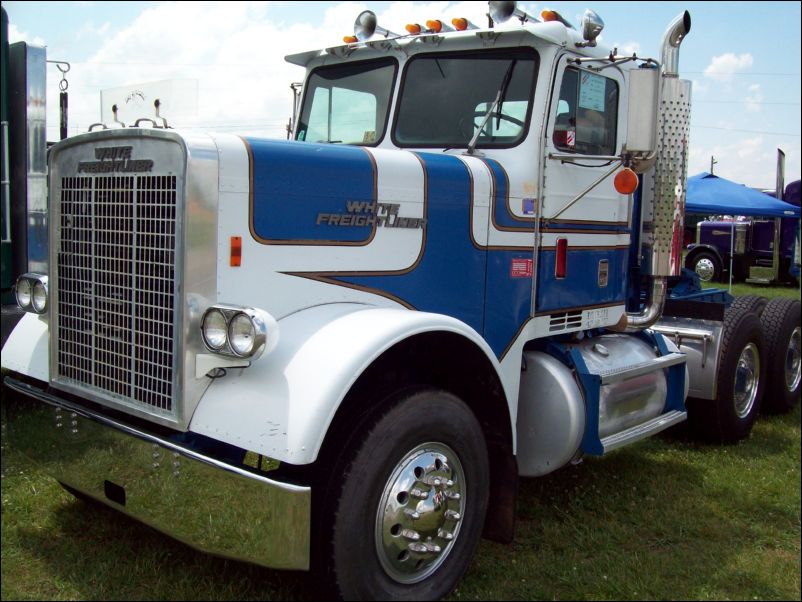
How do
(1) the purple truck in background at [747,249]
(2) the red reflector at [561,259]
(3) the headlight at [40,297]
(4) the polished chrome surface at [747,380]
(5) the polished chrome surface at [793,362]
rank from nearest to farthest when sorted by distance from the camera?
(3) the headlight at [40,297] < (2) the red reflector at [561,259] < (4) the polished chrome surface at [747,380] < (5) the polished chrome surface at [793,362] < (1) the purple truck in background at [747,249]

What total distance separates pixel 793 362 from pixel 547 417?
423 centimetres

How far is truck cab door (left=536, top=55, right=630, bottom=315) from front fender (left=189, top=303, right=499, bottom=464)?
148 centimetres

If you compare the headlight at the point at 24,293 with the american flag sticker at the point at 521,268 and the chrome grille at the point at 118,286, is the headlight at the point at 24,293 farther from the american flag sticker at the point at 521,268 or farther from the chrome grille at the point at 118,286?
the american flag sticker at the point at 521,268

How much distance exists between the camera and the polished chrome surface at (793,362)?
289 inches

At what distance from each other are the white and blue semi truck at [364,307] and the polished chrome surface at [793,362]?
8.94ft

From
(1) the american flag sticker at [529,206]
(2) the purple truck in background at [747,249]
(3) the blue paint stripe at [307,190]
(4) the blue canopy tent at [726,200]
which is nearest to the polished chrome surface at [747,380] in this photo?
(1) the american flag sticker at [529,206]

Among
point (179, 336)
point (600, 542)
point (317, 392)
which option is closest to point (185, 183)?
point (179, 336)

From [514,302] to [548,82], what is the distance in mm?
1181

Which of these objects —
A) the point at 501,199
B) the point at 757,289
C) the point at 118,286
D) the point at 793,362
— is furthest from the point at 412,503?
the point at 757,289

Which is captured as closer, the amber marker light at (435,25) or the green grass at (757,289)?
the amber marker light at (435,25)

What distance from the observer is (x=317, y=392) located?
2.86 m

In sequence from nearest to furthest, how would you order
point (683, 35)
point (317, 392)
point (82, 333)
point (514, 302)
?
point (317, 392) → point (82, 333) → point (514, 302) → point (683, 35)

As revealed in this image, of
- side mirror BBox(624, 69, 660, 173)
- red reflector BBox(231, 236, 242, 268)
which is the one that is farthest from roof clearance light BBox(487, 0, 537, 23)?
red reflector BBox(231, 236, 242, 268)

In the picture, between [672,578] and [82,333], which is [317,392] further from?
[672,578]
